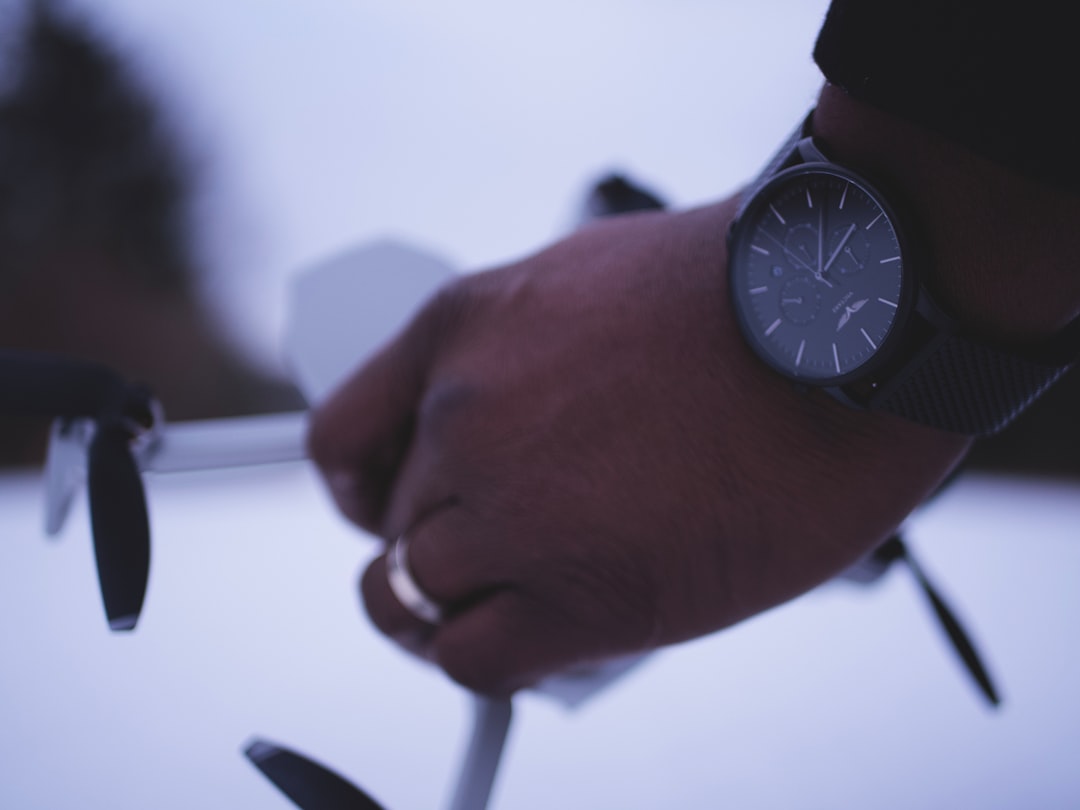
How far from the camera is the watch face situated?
0.42 metres

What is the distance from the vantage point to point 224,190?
4.07 feet

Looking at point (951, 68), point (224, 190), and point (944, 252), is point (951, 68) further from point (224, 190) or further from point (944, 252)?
point (224, 190)

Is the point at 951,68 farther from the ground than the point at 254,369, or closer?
farther from the ground

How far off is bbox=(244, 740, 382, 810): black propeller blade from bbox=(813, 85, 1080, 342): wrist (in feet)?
1.49

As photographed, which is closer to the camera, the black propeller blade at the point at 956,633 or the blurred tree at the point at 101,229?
the black propeller blade at the point at 956,633

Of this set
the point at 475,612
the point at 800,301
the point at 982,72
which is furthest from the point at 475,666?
the point at 982,72

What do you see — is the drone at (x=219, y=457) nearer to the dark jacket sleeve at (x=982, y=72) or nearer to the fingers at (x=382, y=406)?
the fingers at (x=382, y=406)

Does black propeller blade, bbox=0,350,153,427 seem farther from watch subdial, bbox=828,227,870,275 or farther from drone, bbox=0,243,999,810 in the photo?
watch subdial, bbox=828,227,870,275

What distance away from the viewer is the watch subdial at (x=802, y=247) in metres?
0.45

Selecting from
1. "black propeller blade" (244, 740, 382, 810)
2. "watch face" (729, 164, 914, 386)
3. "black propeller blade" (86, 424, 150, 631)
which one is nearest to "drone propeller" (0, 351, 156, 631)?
"black propeller blade" (86, 424, 150, 631)

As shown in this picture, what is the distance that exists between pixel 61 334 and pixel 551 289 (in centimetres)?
96

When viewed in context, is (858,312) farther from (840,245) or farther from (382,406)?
(382,406)

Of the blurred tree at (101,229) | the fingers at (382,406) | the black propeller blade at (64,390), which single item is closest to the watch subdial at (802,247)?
the fingers at (382,406)

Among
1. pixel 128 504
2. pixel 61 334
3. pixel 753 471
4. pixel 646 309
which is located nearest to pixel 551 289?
pixel 646 309
